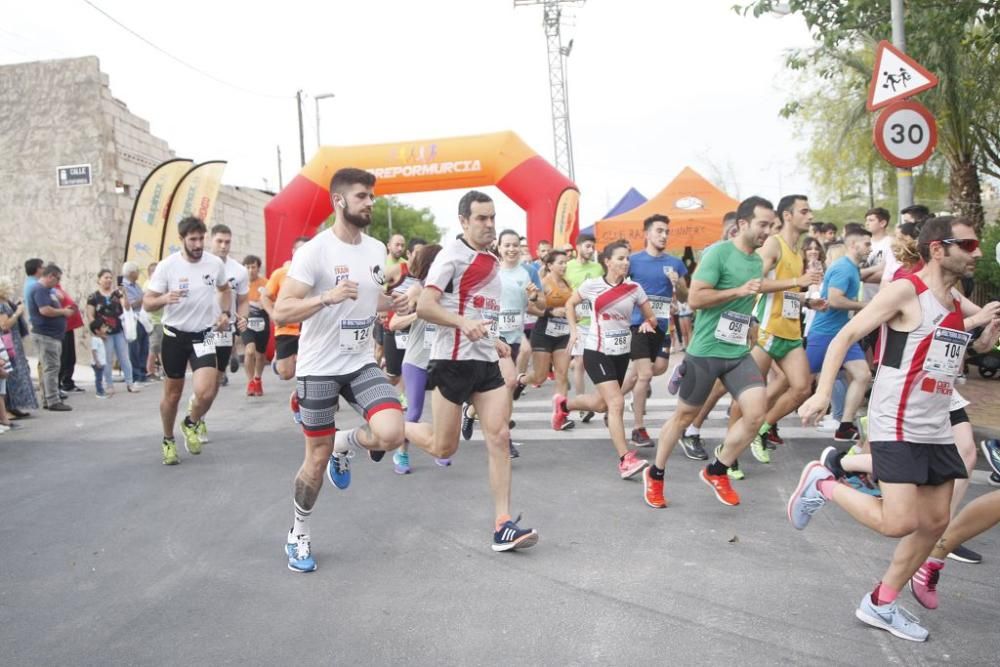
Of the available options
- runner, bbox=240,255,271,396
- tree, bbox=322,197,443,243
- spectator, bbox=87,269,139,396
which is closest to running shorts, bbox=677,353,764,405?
runner, bbox=240,255,271,396

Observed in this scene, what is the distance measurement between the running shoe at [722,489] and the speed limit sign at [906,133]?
4029 millimetres

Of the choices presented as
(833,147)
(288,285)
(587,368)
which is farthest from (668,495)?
(833,147)

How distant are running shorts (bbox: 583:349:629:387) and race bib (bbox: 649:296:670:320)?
1411mm

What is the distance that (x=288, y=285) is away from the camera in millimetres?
4449

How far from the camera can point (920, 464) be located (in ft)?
11.5

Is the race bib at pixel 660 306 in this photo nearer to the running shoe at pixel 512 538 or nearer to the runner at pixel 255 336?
the running shoe at pixel 512 538

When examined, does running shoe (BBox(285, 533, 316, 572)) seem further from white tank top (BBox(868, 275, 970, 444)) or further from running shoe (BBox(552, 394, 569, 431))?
running shoe (BBox(552, 394, 569, 431))

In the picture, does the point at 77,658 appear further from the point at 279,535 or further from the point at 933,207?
the point at 933,207

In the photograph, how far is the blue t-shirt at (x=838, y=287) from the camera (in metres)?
7.13

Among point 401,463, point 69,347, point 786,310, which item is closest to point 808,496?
point 786,310

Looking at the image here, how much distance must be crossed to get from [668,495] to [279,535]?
2602 millimetres

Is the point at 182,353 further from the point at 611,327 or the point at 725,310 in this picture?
the point at 725,310

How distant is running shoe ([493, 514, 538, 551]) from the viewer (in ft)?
15.2

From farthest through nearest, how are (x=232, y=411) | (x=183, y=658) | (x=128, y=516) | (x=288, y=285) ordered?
1. (x=232, y=411)
2. (x=128, y=516)
3. (x=288, y=285)
4. (x=183, y=658)
